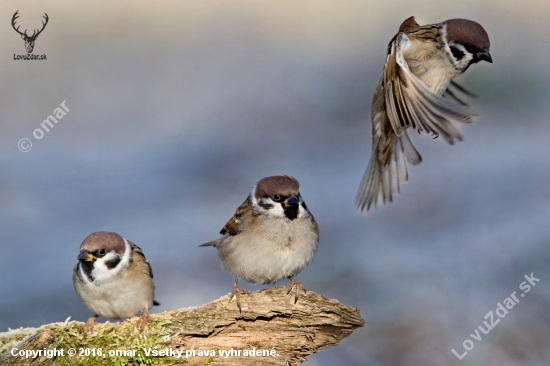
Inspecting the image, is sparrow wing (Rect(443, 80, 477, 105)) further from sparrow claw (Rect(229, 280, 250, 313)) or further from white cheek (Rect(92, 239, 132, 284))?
white cheek (Rect(92, 239, 132, 284))

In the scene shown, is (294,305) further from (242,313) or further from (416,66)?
(416,66)

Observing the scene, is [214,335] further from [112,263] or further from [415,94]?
[415,94]

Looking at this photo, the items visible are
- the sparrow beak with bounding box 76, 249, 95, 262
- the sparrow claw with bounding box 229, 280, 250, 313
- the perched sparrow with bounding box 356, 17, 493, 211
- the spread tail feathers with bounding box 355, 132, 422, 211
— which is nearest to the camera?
the perched sparrow with bounding box 356, 17, 493, 211

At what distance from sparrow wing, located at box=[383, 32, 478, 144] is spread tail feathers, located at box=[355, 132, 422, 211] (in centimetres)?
64

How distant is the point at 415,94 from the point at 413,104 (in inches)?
2.2

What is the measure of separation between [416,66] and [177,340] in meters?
2.05

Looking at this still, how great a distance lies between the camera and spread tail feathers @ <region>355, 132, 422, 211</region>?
13.3 feet

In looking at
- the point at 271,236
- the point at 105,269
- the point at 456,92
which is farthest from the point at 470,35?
the point at 105,269

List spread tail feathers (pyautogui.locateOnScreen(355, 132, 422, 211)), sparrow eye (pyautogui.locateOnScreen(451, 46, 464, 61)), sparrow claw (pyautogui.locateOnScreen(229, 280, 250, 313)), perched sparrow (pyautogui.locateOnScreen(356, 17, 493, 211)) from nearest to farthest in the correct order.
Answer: perched sparrow (pyautogui.locateOnScreen(356, 17, 493, 211)) < sparrow claw (pyautogui.locateOnScreen(229, 280, 250, 313)) < sparrow eye (pyautogui.locateOnScreen(451, 46, 464, 61)) < spread tail feathers (pyautogui.locateOnScreen(355, 132, 422, 211))

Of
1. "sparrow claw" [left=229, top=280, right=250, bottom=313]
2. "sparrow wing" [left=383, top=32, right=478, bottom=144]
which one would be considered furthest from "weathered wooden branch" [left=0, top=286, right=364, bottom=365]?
→ "sparrow wing" [left=383, top=32, right=478, bottom=144]

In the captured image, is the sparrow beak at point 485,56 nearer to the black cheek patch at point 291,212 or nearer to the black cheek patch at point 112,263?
the black cheek patch at point 291,212

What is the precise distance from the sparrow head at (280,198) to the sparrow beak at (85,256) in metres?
1.03

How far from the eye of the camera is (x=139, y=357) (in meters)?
2.94

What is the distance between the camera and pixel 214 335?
10.1ft
